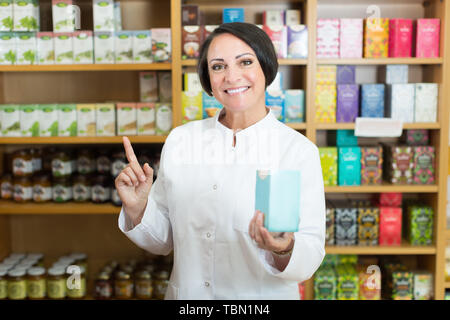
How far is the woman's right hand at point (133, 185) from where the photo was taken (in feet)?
3.19

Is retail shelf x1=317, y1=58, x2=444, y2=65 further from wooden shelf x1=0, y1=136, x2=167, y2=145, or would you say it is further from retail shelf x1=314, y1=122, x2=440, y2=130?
wooden shelf x1=0, y1=136, x2=167, y2=145

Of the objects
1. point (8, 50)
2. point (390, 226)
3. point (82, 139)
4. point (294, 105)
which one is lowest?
point (390, 226)

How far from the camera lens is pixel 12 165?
2453 millimetres

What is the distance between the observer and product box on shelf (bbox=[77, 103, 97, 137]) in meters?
A: 2.24

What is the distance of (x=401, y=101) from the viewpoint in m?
2.21

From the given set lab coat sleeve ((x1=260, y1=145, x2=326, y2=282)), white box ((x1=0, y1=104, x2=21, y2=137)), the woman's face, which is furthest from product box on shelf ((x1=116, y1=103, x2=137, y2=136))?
lab coat sleeve ((x1=260, y1=145, x2=326, y2=282))

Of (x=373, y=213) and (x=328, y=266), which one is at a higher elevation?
(x=373, y=213)

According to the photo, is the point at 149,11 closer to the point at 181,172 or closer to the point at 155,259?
the point at 155,259

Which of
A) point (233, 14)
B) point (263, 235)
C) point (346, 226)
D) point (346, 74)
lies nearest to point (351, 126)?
point (346, 74)

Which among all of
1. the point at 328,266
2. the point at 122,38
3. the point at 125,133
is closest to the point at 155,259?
the point at 125,133

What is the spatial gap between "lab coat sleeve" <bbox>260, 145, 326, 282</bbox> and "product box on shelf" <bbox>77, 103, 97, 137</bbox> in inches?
57.5

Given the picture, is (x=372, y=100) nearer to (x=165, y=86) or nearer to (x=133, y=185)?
(x=165, y=86)

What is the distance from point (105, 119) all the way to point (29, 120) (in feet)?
1.13

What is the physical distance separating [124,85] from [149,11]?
381 millimetres
